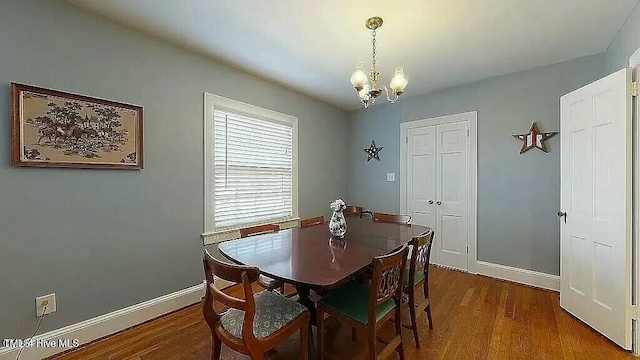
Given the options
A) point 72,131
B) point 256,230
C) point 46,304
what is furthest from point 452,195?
point 46,304

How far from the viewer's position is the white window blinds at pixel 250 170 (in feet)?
9.71

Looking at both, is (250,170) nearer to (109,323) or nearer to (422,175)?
(109,323)

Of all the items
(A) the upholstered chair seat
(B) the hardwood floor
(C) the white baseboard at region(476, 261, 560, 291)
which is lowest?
(B) the hardwood floor

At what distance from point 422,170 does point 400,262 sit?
263 cm

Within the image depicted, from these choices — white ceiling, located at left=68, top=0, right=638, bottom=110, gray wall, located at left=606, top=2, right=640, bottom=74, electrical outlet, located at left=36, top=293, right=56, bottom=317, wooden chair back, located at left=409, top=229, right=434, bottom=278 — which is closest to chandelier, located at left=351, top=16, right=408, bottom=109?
white ceiling, located at left=68, top=0, right=638, bottom=110

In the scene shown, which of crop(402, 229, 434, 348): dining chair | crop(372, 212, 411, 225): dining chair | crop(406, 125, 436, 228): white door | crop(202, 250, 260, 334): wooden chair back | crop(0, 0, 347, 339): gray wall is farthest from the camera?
crop(406, 125, 436, 228): white door

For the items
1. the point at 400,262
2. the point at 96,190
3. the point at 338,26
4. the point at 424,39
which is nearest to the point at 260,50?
the point at 338,26

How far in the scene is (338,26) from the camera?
2227 millimetres

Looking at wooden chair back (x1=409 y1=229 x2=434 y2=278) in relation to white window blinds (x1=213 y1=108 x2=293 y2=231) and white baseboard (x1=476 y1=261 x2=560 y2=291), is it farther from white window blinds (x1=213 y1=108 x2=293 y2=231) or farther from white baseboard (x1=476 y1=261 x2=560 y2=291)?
white window blinds (x1=213 y1=108 x2=293 y2=231)

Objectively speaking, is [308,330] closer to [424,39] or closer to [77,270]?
[77,270]

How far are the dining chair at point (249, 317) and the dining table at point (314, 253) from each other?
0.16 metres

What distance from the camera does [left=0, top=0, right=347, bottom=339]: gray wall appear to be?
1753mm

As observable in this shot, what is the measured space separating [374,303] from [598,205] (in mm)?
2058

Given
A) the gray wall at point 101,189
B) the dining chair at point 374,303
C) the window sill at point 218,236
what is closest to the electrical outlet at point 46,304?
the gray wall at point 101,189
